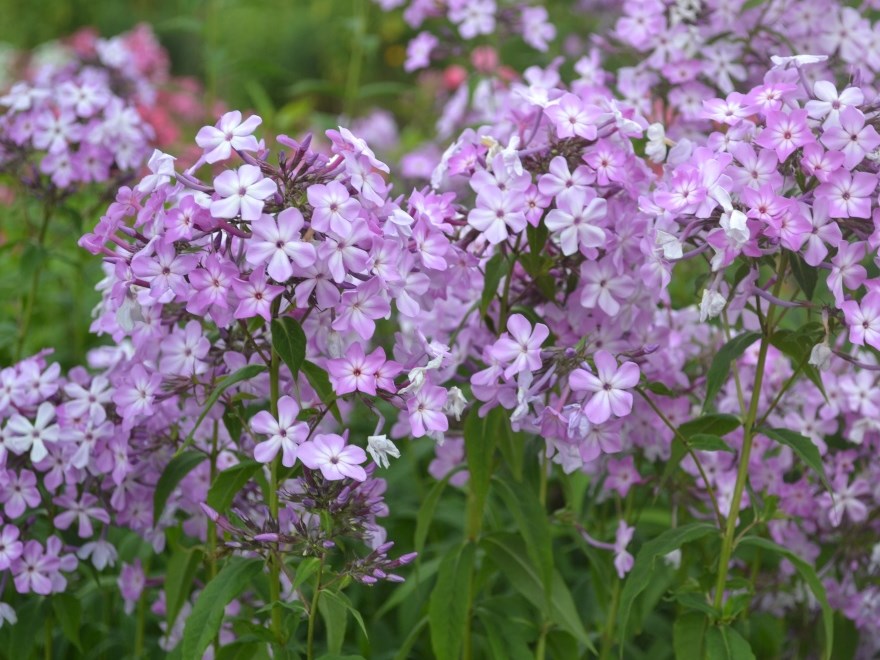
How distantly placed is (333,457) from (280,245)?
1.24 ft

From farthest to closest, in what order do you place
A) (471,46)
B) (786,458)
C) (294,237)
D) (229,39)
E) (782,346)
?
(229,39)
(471,46)
(786,458)
(782,346)
(294,237)

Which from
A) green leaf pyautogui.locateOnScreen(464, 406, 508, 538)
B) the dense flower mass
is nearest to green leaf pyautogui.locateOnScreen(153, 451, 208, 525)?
the dense flower mass

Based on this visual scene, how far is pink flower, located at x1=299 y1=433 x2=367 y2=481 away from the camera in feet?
6.55

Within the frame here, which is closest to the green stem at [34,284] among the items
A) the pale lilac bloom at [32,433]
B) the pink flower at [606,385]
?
the pale lilac bloom at [32,433]

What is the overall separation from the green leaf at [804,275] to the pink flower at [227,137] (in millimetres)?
1011

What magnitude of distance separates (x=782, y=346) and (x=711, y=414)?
255 millimetres

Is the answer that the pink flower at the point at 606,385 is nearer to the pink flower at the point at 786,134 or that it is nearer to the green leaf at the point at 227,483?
the pink flower at the point at 786,134

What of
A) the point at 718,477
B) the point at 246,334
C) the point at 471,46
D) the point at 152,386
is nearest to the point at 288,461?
the point at 246,334

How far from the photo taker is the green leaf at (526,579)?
251 centimetres

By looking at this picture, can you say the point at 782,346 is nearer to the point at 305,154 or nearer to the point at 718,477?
the point at 718,477

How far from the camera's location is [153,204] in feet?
6.97

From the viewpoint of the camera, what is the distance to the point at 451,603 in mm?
2486

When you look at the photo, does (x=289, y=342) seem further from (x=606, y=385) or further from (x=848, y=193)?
(x=848, y=193)

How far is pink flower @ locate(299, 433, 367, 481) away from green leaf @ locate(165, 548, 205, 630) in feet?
2.13
